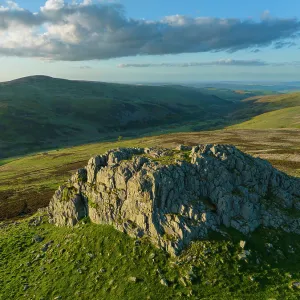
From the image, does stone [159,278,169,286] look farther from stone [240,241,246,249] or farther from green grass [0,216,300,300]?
stone [240,241,246,249]

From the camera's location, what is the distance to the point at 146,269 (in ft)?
105

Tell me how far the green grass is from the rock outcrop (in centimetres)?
163

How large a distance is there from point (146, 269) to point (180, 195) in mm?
9417

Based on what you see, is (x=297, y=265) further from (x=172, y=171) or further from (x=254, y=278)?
(x=172, y=171)

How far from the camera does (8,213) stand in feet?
244

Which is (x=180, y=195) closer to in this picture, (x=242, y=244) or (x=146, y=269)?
(x=242, y=244)

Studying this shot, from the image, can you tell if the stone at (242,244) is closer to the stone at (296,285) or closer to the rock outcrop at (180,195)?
the rock outcrop at (180,195)

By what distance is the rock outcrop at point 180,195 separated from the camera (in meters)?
34.7

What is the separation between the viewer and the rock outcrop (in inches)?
1367

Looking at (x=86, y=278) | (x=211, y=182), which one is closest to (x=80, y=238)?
(x=86, y=278)

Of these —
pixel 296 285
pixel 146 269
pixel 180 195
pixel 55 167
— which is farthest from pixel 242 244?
pixel 55 167

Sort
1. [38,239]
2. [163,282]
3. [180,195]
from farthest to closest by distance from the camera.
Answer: [38,239], [180,195], [163,282]

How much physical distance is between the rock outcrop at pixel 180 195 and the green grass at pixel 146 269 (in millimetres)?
1628

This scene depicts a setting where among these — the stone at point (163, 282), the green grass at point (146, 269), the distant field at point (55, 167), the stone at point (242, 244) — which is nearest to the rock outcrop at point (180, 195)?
the green grass at point (146, 269)
